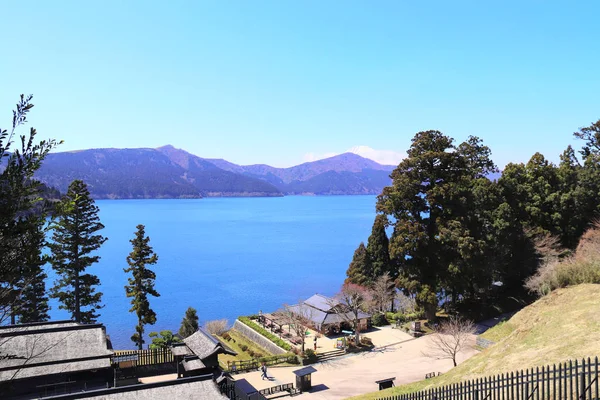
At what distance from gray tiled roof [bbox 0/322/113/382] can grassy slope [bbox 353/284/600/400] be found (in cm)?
1124

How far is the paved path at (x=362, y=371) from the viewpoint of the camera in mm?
19516

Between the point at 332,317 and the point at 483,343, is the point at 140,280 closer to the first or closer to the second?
the point at 332,317

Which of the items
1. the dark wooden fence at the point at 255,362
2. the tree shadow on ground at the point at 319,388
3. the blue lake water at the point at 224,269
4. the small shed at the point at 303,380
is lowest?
the blue lake water at the point at 224,269

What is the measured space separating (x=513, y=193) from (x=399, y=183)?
437 inches

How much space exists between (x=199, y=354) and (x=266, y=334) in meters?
12.2

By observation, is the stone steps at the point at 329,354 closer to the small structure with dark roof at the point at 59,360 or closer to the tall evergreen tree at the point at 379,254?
the tall evergreen tree at the point at 379,254

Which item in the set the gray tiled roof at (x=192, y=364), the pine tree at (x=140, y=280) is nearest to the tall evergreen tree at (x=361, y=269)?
the pine tree at (x=140, y=280)

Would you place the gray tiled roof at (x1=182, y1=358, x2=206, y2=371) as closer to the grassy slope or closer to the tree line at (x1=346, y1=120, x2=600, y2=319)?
the grassy slope

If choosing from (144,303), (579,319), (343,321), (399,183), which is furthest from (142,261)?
(579,319)

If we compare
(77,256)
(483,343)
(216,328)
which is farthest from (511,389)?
(216,328)

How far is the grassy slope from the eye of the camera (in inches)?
430

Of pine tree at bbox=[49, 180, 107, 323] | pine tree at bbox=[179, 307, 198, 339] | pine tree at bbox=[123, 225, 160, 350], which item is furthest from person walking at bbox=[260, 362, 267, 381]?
A: pine tree at bbox=[49, 180, 107, 323]

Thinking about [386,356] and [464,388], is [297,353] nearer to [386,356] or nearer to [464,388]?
[386,356]

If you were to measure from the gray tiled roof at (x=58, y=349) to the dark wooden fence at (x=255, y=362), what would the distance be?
28.2 feet
